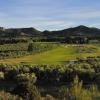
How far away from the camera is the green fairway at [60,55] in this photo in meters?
126

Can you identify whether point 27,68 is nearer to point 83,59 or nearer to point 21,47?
point 83,59

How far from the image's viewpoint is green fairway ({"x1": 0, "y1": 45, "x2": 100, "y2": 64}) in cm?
12650

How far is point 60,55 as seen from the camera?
139 metres

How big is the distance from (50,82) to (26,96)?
3331 cm

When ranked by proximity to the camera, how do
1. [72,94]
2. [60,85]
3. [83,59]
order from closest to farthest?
[72,94] → [60,85] → [83,59]

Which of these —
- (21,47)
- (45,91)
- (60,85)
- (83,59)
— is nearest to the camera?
(45,91)

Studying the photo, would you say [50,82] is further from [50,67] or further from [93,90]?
[93,90]

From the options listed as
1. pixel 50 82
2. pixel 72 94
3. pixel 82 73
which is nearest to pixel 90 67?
pixel 82 73

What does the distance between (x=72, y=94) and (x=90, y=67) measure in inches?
1472

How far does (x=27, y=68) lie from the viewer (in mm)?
106625

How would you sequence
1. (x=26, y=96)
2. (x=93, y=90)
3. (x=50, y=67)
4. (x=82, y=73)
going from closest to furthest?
(x=26, y=96) → (x=93, y=90) → (x=82, y=73) → (x=50, y=67)

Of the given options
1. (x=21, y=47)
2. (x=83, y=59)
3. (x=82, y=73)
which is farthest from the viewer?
(x=21, y=47)

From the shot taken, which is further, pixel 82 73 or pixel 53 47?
pixel 53 47

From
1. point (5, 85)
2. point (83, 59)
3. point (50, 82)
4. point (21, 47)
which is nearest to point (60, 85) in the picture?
point (50, 82)
